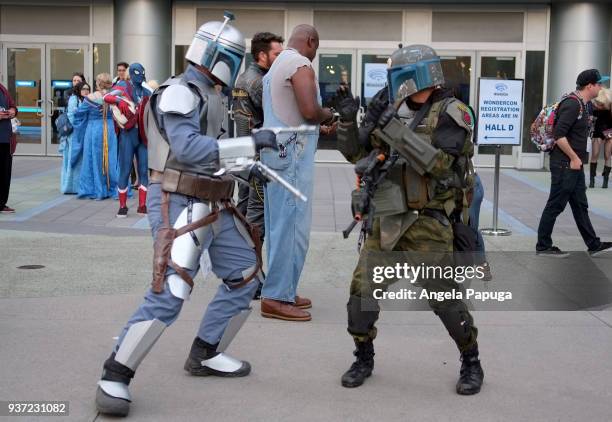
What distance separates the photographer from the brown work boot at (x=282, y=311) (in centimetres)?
590

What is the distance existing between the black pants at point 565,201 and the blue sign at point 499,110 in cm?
169

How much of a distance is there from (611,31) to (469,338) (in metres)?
14.9

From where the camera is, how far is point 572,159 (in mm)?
8117

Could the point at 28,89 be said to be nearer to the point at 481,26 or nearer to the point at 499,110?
the point at 481,26

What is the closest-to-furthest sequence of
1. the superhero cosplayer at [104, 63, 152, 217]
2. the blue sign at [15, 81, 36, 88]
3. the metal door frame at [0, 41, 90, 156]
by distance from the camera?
the superhero cosplayer at [104, 63, 152, 217]
the metal door frame at [0, 41, 90, 156]
the blue sign at [15, 81, 36, 88]

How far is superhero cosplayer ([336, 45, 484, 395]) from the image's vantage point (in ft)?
14.1

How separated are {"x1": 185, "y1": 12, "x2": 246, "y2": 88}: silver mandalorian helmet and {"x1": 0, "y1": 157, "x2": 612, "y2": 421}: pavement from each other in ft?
5.25

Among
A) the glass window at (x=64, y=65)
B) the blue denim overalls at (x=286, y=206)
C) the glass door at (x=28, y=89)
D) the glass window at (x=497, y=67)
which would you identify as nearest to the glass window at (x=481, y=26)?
the glass window at (x=497, y=67)

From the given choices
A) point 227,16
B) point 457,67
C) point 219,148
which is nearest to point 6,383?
point 219,148

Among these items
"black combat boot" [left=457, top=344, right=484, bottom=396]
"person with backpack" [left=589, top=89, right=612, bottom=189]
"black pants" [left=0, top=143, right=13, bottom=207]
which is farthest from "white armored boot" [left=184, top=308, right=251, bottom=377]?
"person with backpack" [left=589, top=89, right=612, bottom=189]

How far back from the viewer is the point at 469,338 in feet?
14.6

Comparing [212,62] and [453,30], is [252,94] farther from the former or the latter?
[453,30]

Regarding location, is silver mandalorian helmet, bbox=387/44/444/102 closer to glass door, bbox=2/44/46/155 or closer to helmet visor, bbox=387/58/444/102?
helmet visor, bbox=387/58/444/102

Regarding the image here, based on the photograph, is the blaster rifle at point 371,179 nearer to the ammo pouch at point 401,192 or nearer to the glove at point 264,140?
the ammo pouch at point 401,192
